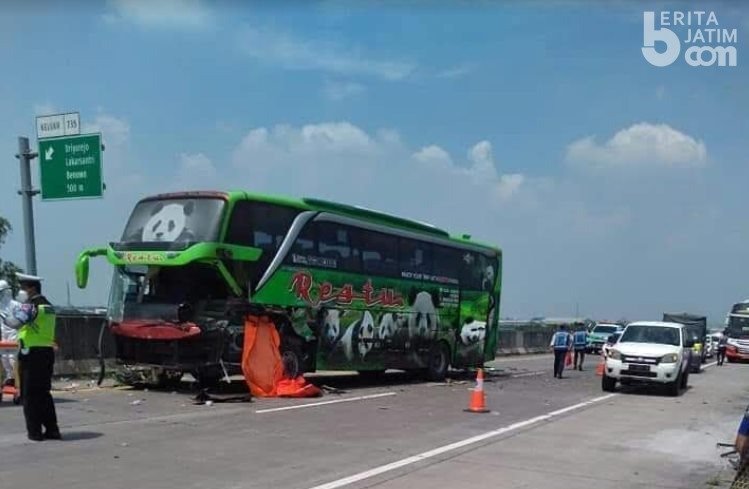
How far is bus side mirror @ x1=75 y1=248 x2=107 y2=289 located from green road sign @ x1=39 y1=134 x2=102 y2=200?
2310 mm

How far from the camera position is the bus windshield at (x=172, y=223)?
15.0 metres

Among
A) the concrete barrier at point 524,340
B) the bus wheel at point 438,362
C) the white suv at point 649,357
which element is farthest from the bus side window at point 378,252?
the concrete barrier at point 524,340

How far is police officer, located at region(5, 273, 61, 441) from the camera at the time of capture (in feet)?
31.8

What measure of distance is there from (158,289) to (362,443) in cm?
677

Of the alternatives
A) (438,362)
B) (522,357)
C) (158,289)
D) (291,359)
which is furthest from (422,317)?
(522,357)

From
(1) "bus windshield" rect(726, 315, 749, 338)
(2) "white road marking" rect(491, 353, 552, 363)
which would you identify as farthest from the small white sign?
(1) "bus windshield" rect(726, 315, 749, 338)

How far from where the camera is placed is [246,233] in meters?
15.6

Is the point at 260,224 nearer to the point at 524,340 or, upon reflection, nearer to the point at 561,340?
the point at 561,340

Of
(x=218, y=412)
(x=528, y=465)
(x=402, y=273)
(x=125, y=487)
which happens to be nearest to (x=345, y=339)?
(x=402, y=273)

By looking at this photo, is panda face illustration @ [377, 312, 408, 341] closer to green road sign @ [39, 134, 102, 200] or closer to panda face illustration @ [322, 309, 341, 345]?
panda face illustration @ [322, 309, 341, 345]

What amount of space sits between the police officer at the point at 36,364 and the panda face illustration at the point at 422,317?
12.0 meters

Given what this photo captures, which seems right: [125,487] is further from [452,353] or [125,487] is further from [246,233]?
[452,353]

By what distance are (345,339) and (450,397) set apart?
284cm

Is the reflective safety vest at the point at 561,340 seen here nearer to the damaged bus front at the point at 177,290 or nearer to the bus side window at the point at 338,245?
the bus side window at the point at 338,245
